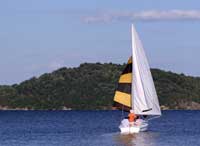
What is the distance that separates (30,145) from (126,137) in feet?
27.6

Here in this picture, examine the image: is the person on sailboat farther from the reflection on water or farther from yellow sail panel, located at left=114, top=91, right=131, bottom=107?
yellow sail panel, located at left=114, top=91, right=131, bottom=107

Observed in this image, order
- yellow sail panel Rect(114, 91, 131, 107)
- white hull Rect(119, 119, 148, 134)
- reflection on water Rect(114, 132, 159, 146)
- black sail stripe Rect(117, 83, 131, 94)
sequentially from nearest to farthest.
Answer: reflection on water Rect(114, 132, 159, 146)
white hull Rect(119, 119, 148, 134)
yellow sail panel Rect(114, 91, 131, 107)
black sail stripe Rect(117, 83, 131, 94)

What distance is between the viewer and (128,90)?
72500 mm

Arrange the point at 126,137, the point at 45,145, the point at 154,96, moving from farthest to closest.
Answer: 1. the point at 154,96
2. the point at 126,137
3. the point at 45,145

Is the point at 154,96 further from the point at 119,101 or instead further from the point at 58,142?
the point at 58,142

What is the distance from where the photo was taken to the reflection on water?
208 feet

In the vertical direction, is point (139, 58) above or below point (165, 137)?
above

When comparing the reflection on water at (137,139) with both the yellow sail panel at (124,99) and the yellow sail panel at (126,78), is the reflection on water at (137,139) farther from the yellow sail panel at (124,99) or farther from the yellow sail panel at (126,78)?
the yellow sail panel at (126,78)

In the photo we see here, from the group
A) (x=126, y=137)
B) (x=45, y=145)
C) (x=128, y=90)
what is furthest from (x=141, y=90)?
(x=45, y=145)

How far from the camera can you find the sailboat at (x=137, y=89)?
7162 centimetres

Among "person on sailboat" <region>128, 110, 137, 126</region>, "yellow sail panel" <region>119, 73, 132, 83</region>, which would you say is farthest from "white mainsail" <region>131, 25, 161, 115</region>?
"person on sailboat" <region>128, 110, 137, 126</region>

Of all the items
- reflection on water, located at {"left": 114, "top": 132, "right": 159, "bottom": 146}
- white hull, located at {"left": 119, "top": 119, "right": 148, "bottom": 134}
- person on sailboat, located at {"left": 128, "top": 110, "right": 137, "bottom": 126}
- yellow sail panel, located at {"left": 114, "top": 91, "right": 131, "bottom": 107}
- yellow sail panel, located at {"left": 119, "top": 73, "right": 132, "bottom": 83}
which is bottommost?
reflection on water, located at {"left": 114, "top": 132, "right": 159, "bottom": 146}

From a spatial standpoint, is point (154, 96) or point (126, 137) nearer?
point (126, 137)

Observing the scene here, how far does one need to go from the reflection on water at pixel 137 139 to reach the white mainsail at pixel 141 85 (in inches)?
89.0
